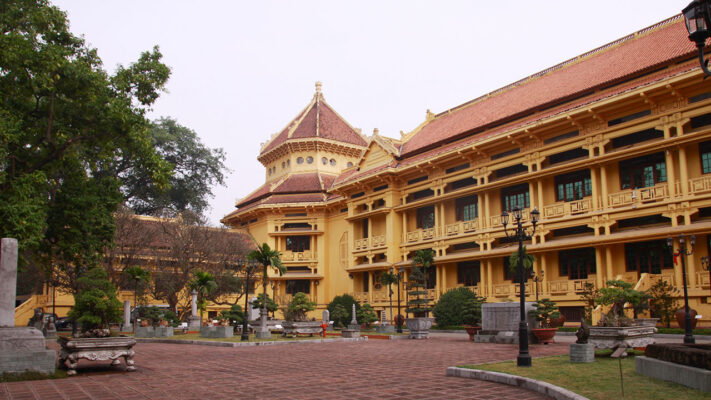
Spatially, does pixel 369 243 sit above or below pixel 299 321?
above

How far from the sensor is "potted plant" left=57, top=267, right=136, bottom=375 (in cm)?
1295

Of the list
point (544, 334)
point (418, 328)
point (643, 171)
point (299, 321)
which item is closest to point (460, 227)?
point (418, 328)

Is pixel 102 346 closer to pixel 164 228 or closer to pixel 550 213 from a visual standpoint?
pixel 550 213

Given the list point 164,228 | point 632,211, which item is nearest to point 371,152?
point 164,228

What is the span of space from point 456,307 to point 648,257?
966 cm

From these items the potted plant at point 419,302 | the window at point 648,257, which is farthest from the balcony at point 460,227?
the window at point 648,257

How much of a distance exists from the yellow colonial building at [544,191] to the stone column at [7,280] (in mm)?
23063

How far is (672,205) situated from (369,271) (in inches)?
845

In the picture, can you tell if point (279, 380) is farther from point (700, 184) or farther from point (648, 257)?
point (648, 257)

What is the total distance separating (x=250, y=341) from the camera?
24.0 m

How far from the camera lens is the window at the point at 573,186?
28250 mm

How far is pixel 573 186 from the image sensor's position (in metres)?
28.9

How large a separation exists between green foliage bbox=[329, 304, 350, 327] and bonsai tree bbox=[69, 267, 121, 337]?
77.6 feet

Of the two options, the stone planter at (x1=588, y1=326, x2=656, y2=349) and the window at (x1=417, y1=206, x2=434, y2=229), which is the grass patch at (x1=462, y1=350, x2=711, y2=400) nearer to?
the stone planter at (x1=588, y1=326, x2=656, y2=349)
